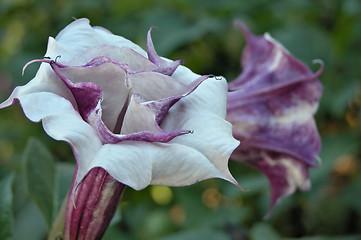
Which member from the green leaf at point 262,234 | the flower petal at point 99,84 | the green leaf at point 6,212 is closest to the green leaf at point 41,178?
the green leaf at point 6,212

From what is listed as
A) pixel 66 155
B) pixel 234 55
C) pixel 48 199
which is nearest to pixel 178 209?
pixel 66 155

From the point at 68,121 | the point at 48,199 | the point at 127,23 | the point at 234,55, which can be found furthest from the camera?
the point at 127,23

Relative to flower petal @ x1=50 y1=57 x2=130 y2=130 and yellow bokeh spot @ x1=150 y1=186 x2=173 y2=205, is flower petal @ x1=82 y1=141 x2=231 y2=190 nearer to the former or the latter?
flower petal @ x1=50 y1=57 x2=130 y2=130

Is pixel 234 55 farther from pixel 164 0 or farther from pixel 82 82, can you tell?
pixel 82 82

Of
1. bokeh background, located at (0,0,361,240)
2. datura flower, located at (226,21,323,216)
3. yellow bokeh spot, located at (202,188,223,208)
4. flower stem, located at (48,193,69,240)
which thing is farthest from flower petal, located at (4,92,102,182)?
yellow bokeh spot, located at (202,188,223,208)

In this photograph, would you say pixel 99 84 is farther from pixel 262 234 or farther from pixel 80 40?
pixel 262 234

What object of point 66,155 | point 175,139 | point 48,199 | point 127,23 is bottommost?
point 66,155

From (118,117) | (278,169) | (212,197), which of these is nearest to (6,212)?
(118,117)
